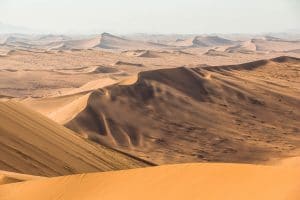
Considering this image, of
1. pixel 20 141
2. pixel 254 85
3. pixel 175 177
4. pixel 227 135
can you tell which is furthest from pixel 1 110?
pixel 254 85

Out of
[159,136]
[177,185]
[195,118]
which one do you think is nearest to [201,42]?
[195,118]

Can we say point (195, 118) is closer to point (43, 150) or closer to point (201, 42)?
point (43, 150)

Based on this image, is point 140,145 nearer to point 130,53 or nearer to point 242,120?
point 242,120

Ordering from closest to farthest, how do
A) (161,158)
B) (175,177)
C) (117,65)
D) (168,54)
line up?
(175,177)
(161,158)
(117,65)
(168,54)

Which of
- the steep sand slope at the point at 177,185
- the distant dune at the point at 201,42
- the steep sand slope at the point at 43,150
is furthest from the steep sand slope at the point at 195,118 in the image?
the distant dune at the point at 201,42

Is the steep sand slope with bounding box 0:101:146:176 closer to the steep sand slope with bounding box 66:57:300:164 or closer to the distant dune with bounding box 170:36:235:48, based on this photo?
the steep sand slope with bounding box 66:57:300:164

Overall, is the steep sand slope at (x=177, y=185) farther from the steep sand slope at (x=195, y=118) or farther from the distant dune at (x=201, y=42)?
the distant dune at (x=201, y=42)

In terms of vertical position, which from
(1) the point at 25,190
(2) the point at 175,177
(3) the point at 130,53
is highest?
(2) the point at 175,177
